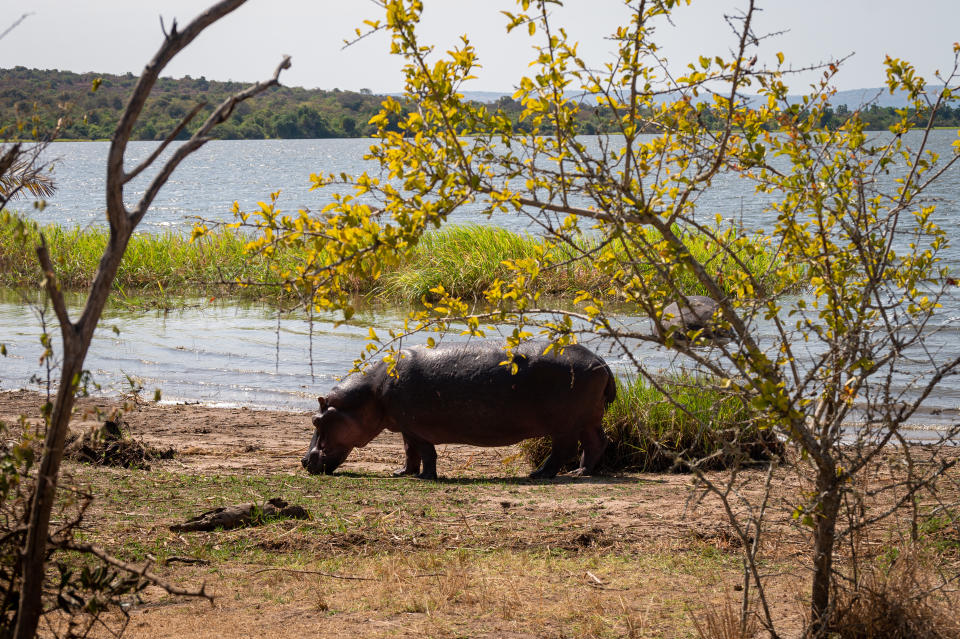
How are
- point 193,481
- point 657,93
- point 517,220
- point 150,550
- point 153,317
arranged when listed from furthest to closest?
point 517,220, point 153,317, point 193,481, point 150,550, point 657,93

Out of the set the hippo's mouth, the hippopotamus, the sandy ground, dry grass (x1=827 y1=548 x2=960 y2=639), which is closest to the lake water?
the hippopotamus

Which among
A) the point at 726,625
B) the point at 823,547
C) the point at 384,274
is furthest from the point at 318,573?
the point at 384,274

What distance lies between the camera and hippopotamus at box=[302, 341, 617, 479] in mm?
7148

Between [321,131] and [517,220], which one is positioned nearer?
[517,220]

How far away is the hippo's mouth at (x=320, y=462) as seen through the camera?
7.54 metres

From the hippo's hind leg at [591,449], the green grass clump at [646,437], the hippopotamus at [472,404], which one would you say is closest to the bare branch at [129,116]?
the hippopotamus at [472,404]

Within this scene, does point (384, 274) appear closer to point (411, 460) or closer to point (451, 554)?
point (411, 460)

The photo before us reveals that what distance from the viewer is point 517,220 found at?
3300cm

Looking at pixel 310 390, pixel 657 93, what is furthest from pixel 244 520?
pixel 310 390

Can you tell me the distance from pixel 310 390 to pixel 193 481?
5.07m

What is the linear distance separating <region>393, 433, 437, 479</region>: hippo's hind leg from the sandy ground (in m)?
0.23

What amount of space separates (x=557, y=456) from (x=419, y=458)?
3.55ft

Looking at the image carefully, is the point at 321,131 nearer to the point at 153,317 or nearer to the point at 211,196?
the point at 211,196

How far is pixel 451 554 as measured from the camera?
5.01 metres
